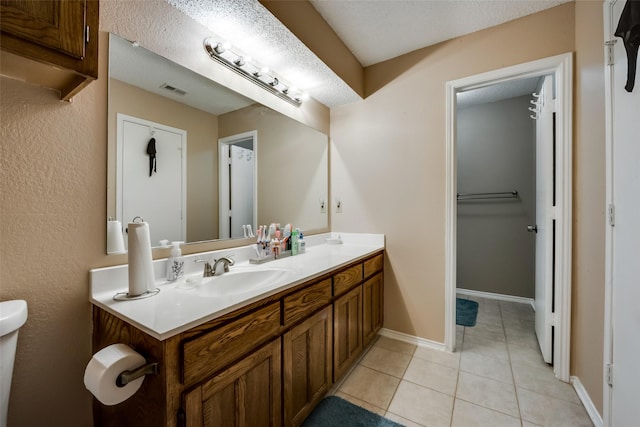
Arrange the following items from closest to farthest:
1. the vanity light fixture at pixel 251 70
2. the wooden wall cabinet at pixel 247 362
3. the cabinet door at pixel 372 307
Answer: the wooden wall cabinet at pixel 247 362, the vanity light fixture at pixel 251 70, the cabinet door at pixel 372 307

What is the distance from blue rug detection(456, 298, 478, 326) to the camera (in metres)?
2.43

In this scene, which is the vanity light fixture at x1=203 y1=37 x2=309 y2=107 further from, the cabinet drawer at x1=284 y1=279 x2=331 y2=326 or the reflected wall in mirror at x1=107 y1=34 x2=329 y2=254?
the cabinet drawer at x1=284 y1=279 x2=331 y2=326

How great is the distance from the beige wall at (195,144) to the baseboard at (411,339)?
5.43ft

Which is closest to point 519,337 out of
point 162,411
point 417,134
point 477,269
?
point 477,269

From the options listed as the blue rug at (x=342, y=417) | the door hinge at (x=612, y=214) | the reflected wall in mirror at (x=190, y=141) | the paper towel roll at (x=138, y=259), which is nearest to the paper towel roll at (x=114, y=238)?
the reflected wall in mirror at (x=190, y=141)

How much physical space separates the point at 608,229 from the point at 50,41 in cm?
216

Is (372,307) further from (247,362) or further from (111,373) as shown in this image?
(111,373)

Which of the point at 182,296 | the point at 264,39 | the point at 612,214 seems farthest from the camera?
the point at 264,39

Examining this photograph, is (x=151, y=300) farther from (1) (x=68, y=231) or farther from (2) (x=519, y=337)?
(2) (x=519, y=337)

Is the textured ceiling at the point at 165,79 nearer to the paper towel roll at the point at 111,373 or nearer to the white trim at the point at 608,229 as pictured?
the paper towel roll at the point at 111,373

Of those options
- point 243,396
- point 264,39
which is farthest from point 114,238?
point 264,39

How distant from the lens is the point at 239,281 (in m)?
1.34

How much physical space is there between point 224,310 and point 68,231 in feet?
2.23

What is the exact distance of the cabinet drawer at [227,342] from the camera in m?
0.77
